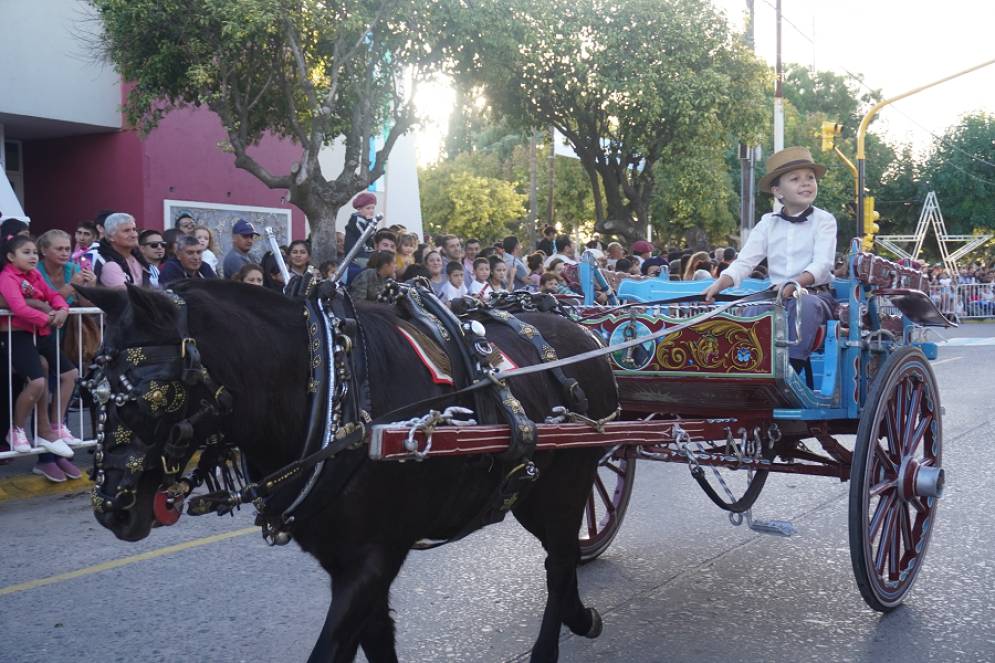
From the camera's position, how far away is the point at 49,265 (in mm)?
7840

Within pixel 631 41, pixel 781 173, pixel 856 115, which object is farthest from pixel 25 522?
pixel 856 115

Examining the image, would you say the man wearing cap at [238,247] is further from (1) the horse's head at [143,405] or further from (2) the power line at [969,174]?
(2) the power line at [969,174]

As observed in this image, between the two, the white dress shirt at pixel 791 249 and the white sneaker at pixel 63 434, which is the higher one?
the white dress shirt at pixel 791 249

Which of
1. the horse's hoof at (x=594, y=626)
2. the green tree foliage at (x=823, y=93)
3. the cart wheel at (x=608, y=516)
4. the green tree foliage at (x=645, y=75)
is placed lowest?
the horse's hoof at (x=594, y=626)

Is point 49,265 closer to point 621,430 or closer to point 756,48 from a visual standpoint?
point 621,430

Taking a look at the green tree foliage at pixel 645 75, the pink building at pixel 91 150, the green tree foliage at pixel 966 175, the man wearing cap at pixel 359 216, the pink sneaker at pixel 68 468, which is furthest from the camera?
the green tree foliage at pixel 966 175

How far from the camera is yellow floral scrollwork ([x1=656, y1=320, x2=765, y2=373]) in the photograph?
4.82 meters

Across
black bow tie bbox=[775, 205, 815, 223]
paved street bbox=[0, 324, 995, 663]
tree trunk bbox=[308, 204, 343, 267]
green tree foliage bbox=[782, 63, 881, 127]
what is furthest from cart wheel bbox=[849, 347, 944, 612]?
green tree foliage bbox=[782, 63, 881, 127]

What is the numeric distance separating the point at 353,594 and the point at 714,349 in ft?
8.32

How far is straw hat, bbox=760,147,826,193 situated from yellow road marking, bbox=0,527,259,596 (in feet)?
11.9

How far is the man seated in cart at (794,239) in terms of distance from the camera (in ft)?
17.6

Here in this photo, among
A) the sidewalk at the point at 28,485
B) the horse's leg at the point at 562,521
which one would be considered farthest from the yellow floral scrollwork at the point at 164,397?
the sidewalk at the point at 28,485

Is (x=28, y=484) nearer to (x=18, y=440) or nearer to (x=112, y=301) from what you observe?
(x=18, y=440)

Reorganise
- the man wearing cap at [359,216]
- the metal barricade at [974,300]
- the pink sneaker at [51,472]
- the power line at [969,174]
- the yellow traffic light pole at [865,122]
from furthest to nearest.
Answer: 1. the power line at [969,174]
2. the metal barricade at [974,300]
3. the yellow traffic light pole at [865,122]
4. the man wearing cap at [359,216]
5. the pink sneaker at [51,472]
